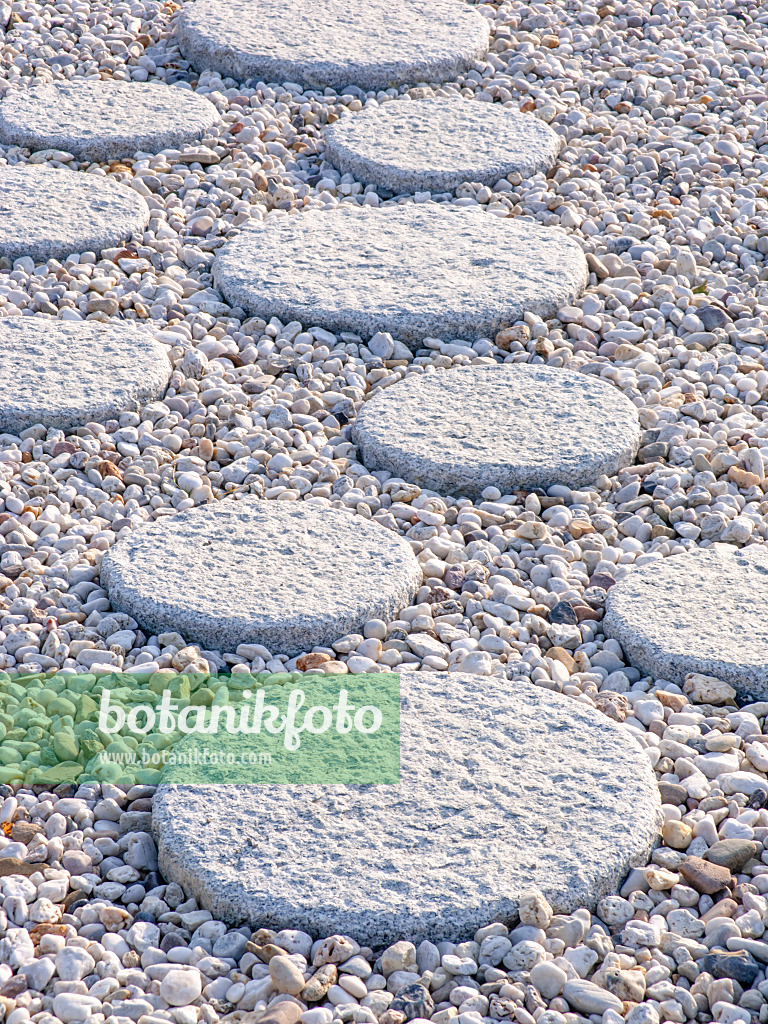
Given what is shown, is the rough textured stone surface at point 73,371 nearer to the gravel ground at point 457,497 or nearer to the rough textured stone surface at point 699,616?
the gravel ground at point 457,497

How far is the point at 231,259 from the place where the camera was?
9.74 ft

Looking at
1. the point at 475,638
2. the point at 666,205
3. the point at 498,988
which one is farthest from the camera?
the point at 666,205

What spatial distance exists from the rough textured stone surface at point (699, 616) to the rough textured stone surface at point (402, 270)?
914mm

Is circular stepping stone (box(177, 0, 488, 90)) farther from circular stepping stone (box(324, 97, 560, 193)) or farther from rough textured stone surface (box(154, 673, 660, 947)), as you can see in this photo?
rough textured stone surface (box(154, 673, 660, 947))

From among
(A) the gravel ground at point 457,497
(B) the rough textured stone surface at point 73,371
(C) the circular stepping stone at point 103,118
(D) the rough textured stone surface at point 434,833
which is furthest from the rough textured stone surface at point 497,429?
(C) the circular stepping stone at point 103,118

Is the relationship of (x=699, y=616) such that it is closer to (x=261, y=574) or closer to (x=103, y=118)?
(x=261, y=574)

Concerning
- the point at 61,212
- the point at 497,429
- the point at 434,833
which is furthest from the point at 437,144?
the point at 434,833

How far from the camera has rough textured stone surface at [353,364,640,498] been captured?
7.68 ft

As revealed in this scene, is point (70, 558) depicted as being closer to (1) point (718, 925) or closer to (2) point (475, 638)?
(2) point (475, 638)

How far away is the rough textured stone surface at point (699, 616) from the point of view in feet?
6.31

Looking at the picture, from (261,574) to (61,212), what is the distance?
157 centimetres

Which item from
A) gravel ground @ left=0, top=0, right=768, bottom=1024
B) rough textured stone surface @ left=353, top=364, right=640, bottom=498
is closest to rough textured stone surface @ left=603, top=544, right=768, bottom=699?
gravel ground @ left=0, top=0, right=768, bottom=1024

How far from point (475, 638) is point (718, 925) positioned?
2.11 feet

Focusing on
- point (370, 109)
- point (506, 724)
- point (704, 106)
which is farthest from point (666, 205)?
point (506, 724)
